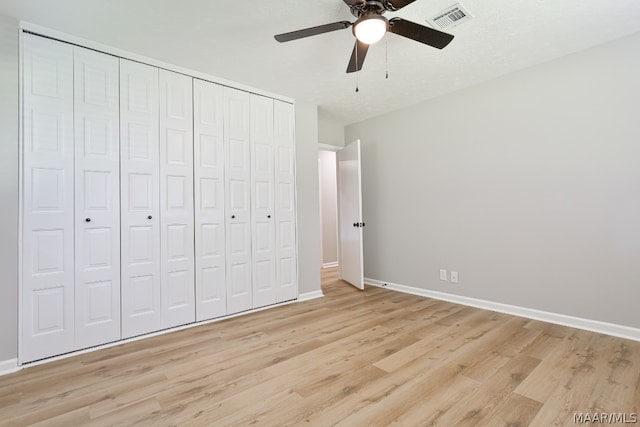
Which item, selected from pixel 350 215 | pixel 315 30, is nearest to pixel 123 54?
pixel 315 30

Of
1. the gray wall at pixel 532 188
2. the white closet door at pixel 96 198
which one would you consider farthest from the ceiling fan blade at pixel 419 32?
the white closet door at pixel 96 198

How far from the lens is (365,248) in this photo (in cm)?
482

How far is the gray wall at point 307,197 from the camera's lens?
3.88 meters

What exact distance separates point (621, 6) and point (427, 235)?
261cm

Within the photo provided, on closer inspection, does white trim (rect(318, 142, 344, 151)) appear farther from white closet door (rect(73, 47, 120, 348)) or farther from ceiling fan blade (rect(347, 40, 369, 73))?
white closet door (rect(73, 47, 120, 348))

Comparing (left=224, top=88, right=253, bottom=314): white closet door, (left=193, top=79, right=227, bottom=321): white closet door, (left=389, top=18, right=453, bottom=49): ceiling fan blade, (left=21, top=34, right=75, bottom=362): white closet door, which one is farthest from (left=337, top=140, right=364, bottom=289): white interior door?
(left=21, top=34, right=75, bottom=362): white closet door

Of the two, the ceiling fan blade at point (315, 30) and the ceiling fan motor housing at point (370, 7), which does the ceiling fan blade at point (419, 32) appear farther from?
the ceiling fan blade at point (315, 30)

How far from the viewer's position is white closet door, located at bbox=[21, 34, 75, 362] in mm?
2275

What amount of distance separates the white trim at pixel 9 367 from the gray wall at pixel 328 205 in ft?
15.4

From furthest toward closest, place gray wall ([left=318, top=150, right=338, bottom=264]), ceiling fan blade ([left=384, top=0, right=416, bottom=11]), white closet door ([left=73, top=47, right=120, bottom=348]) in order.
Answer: gray wall ([left=318, top=150, right=338, bottom=264]), white closet door ([left=73, top=47, right=120, bottom=348]), ceiling fan blade ([left=384, top=0, right=416, bottom=11])

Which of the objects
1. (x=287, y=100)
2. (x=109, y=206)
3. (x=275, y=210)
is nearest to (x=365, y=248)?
(x=275, y=210)

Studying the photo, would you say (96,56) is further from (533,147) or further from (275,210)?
(533,147)

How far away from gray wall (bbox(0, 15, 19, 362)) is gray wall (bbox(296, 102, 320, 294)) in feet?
8.33

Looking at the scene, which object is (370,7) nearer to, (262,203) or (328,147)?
(262,203)
